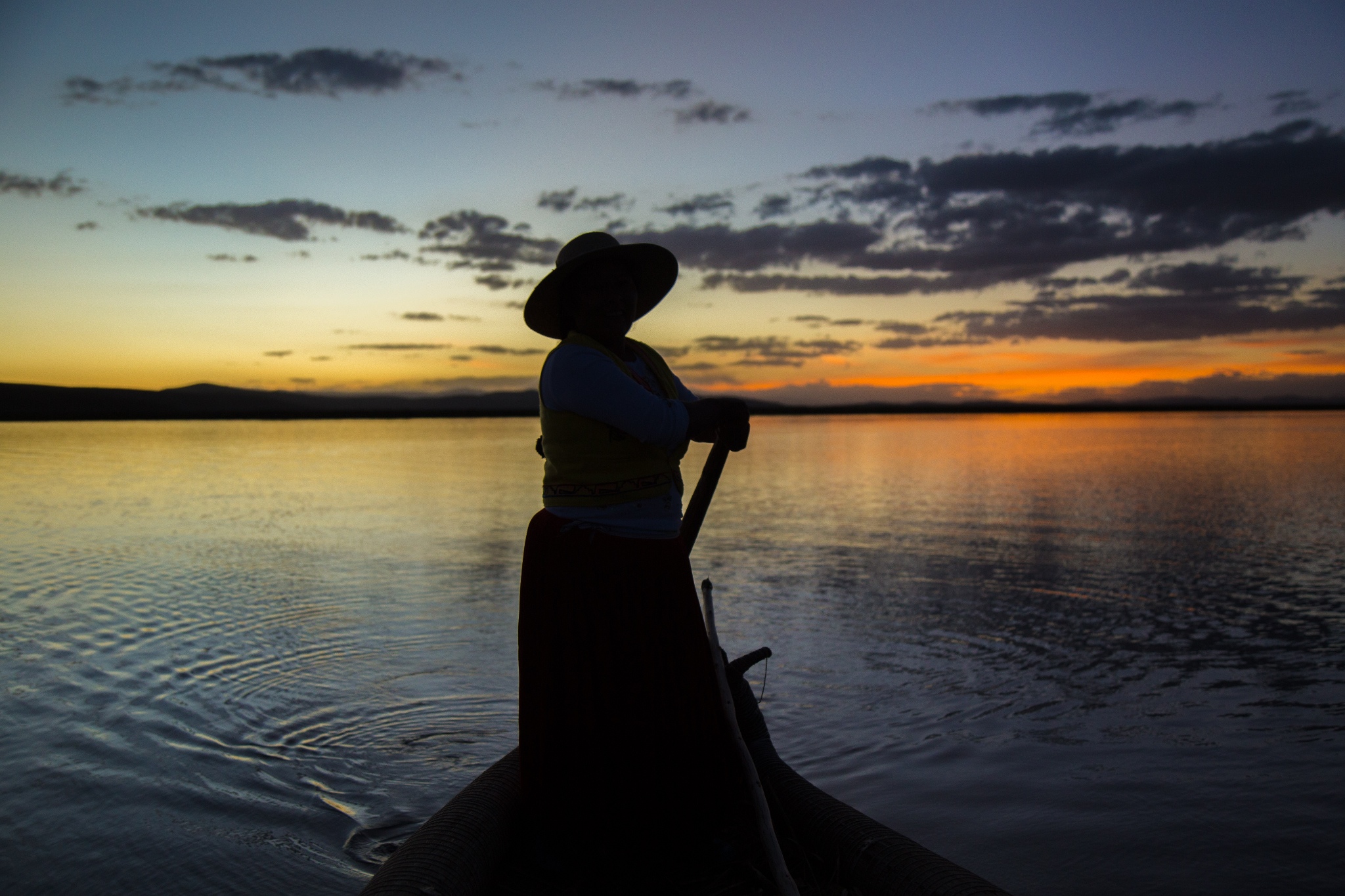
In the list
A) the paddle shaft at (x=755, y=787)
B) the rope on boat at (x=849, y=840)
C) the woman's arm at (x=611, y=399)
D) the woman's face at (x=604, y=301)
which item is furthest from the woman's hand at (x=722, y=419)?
the rope on boat at (x=849, y=840)

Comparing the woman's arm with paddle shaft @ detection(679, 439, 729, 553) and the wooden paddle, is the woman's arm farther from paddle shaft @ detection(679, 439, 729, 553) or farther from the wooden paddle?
paddle shaft @ detection(679, 439, 729, 553)

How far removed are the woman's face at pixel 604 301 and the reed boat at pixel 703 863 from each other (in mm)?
1575

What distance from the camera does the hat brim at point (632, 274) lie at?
2.82 meters

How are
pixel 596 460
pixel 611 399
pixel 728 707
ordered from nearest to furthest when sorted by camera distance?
pixel 611 399
pixel 596 460
pixel 728 707

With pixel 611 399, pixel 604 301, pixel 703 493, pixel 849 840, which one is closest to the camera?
pixel 611 399

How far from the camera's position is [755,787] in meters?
2.99

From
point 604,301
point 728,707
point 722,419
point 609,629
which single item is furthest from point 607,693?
point 604,301

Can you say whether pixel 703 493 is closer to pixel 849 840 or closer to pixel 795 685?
pixel 849 840

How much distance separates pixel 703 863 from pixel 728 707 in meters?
0.52

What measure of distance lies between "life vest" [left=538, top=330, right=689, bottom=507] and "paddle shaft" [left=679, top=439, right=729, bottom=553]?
226 millimetres

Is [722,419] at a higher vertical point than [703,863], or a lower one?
higher

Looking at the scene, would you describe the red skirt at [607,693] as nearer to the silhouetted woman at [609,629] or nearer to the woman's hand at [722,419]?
the silhouetted woman at [609,629]

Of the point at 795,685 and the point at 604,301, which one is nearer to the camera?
the point at 604,301

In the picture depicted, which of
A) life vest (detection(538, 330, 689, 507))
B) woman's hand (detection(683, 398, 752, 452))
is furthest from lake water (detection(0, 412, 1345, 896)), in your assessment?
woman's hand (detection(683, 398, 752, 452))
